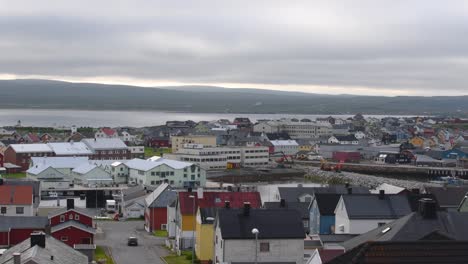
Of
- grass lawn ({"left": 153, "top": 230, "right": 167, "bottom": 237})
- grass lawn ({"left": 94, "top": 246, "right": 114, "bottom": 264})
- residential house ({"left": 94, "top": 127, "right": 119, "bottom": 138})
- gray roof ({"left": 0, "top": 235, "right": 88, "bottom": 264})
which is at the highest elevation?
residential house ({"left": 94, "top": 127, "right": 119, "bottom": 138})

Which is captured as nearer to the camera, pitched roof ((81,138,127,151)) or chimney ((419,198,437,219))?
chimney ((419,198,437,219))

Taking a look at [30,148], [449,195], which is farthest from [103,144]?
[449,195]

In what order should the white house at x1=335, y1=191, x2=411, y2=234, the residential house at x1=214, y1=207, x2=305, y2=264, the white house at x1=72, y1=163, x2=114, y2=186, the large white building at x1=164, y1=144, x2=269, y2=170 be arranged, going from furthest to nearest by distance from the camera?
the large white building at x1=164, y1=144, x2=269, y2=170, the white house at x1=72, y1=163, x2=114, y2=186, the white house at x1=335, y1=191, x2=411, y2=234, the residential house at x1=214, y1=207, x2=305, y2=264

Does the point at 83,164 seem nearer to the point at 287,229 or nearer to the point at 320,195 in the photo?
the point at 320,195

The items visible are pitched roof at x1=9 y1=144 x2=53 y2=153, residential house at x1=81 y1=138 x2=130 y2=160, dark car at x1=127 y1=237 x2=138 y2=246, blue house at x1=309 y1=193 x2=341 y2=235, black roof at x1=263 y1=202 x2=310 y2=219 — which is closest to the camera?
blue house at x1=309 y1=193 x2=341 y2=235

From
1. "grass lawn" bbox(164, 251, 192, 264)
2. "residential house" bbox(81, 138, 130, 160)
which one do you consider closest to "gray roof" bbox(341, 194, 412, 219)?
"grass lawn" bbox(164, 251, 192, 264)

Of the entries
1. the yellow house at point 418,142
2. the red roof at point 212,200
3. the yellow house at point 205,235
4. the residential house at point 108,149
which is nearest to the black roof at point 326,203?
the red roof at point 212,200

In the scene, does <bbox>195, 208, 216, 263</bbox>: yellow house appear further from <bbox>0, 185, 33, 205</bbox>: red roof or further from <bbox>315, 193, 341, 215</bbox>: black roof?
<bbox>0, 185, 33, 205</bbox>: red roof
